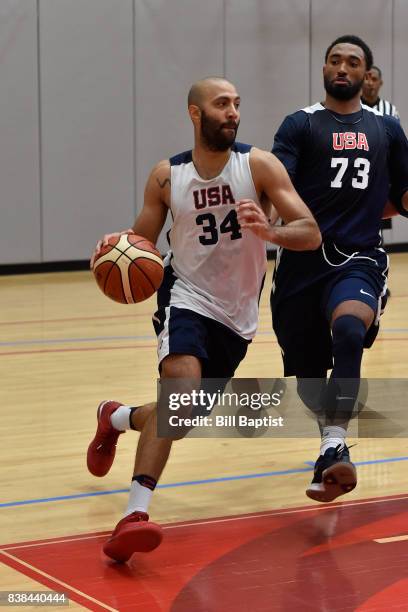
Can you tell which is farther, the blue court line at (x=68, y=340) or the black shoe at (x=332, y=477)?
the blue court line at (x=68, y=340)

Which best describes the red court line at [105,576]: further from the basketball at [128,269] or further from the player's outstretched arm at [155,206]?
the player's outstretched arm at [155,206]

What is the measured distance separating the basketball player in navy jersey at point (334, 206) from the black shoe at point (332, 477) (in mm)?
290

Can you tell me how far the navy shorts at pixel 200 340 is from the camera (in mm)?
4984

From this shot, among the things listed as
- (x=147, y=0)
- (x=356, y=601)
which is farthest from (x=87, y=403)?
(x=147, y=0)

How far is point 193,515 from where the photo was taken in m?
5.26

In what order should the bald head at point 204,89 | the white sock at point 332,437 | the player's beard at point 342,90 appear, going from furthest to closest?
the player's beard at point 342,90 → the white sock at point 332,437 → the bald head at point 204,89

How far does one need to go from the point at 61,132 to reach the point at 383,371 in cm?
702

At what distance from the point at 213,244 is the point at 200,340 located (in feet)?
1.39

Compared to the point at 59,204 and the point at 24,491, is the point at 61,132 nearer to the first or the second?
the point at 59,204

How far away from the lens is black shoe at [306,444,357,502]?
5.05 metres

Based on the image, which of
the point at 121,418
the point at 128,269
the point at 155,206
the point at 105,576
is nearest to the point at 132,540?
the point at 105,576

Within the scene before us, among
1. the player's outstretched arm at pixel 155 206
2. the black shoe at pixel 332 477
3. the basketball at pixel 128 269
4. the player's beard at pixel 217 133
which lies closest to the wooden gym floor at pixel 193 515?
the black shoe at pixel 332 477

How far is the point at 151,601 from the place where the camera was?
4.12m

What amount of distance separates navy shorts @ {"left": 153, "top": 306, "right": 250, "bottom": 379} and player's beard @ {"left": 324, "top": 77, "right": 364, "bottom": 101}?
1.34 metres
